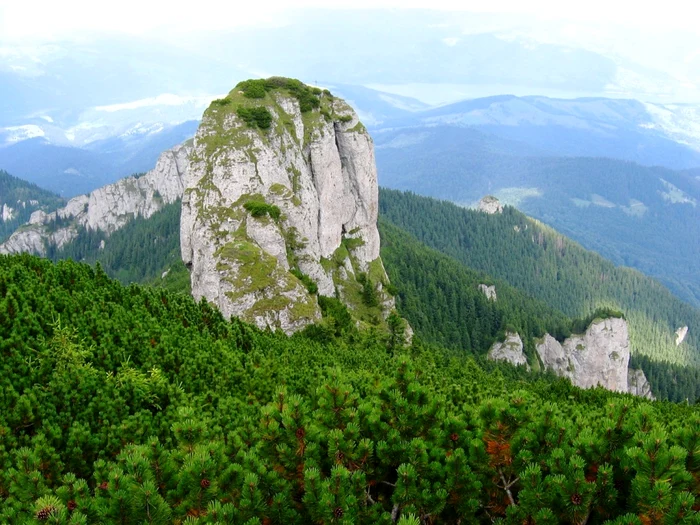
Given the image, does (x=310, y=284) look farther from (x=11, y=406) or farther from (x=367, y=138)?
(x=11, y=406)

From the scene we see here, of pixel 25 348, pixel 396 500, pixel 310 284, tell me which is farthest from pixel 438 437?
pixel 310 284

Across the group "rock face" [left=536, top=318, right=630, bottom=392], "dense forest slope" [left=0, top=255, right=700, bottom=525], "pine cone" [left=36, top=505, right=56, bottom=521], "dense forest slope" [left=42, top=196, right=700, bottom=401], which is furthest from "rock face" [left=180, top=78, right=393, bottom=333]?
"rock face" [left=536, top=318, right=630, bottom=392]

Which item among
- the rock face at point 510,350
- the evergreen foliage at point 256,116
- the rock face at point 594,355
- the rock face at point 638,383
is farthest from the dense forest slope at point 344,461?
the rock face at point 638,383

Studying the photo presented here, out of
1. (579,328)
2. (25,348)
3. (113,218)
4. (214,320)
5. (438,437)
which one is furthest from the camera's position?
(113,218)

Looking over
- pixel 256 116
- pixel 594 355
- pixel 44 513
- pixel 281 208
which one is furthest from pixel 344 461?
pixel 594 355

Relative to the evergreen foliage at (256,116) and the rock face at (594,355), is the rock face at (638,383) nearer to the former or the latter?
the rock face at (594,355)
